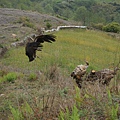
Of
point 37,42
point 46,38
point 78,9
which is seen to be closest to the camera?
point 46,38

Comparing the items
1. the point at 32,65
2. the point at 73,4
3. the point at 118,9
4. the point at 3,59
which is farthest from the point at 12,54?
the point at 73,4

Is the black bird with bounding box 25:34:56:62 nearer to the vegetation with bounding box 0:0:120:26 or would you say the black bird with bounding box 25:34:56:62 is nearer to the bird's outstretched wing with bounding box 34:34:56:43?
the bird's outstretched wing with bounding box 34:34:56:43

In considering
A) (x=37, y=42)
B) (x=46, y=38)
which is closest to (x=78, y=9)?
(x=37, y=42)

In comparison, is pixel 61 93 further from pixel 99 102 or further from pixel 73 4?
pixel 73 4

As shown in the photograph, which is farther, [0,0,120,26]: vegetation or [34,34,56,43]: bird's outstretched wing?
[0,0,120,26]: vegetation

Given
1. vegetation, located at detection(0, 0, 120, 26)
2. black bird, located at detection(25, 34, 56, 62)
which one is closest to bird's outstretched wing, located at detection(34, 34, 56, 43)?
black bird, located at detection(25, 34, 56, 62)

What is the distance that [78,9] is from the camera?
158ft

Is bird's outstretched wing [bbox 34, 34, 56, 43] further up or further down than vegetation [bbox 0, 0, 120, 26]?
further up

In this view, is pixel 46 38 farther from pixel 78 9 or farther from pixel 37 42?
pixel 78 9

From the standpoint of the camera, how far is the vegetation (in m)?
47.6

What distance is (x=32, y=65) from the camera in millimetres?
10406

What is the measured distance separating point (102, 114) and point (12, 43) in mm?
12327

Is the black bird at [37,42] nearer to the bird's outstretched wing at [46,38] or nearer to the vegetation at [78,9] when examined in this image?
the bird's outstretched wing at [46,38]

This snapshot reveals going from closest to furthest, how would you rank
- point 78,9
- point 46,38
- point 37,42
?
1. point 46,38
2. point 37,42
3. point 78,9
